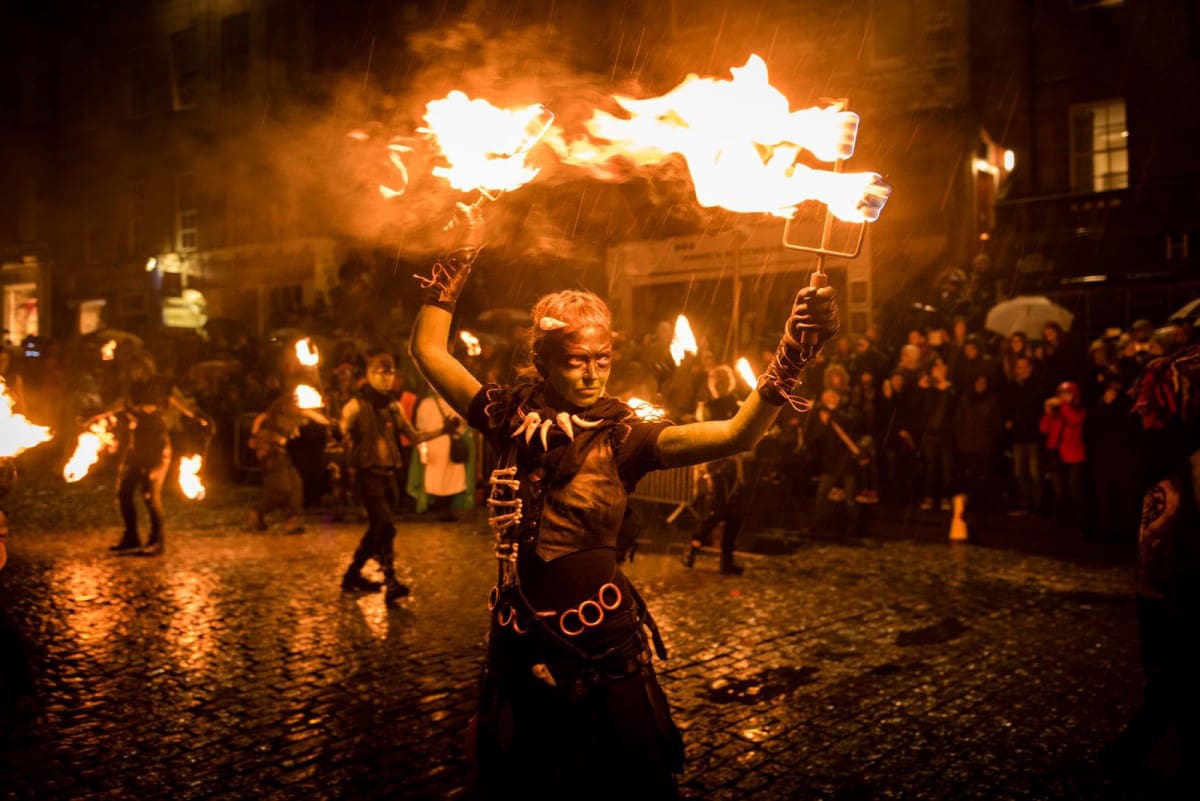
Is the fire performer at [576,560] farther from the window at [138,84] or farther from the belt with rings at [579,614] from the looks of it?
the window at [138,84]

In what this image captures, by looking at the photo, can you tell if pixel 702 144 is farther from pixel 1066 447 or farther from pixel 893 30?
pixel 893 30

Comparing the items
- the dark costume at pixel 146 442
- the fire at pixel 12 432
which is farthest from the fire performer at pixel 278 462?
the fire at pixel 12 432

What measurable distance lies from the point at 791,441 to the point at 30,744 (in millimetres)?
9781

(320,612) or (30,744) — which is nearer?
(30,744)

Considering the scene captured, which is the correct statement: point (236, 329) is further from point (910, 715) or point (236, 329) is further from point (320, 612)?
point (910, 715)

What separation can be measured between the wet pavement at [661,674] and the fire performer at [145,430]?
2.61 feet

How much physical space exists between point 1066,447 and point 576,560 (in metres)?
9.42

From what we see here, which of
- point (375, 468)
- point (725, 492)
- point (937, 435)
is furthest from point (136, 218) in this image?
point (725, 492)

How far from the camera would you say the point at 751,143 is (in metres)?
3.25

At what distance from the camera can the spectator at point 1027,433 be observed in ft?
37.2

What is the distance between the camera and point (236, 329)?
24406 millimetres

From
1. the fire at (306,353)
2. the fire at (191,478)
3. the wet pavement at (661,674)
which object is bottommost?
the wet pavement at (661,674)

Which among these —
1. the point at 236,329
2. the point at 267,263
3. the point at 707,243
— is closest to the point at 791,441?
the point at 707,243

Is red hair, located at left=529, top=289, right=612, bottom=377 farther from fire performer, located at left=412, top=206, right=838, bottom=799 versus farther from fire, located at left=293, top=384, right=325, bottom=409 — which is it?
fire, located at left=293, top=384, right=325, bottom=409
